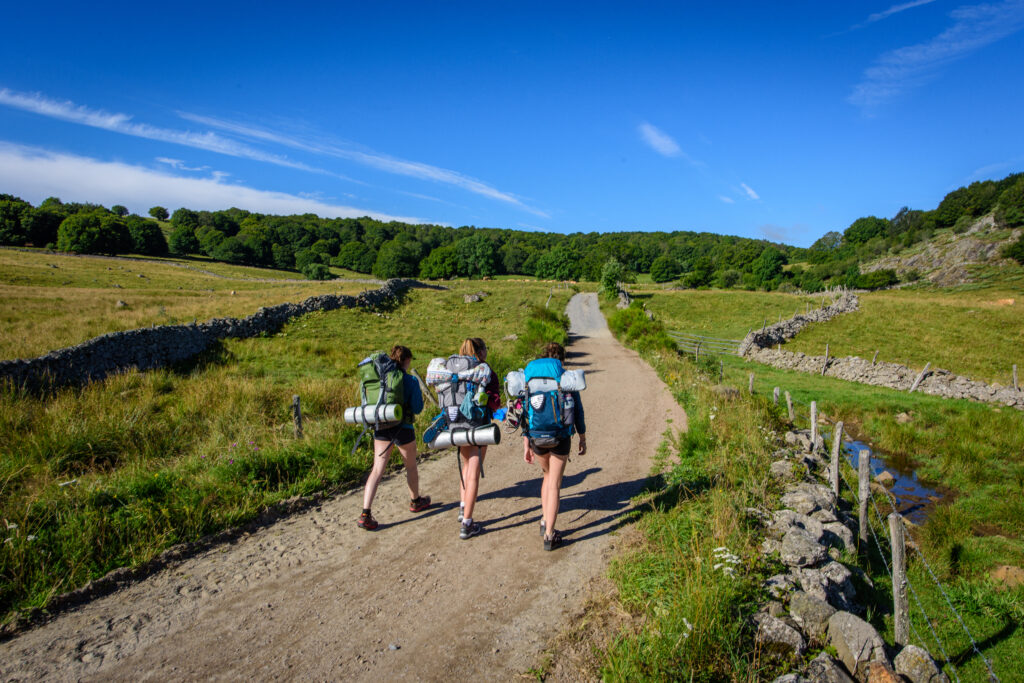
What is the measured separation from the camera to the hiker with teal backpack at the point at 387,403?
5.19 meters

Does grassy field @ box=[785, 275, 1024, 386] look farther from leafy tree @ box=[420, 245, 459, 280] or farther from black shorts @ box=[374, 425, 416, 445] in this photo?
leafy tree @ box=[420, 245, 459, 280]

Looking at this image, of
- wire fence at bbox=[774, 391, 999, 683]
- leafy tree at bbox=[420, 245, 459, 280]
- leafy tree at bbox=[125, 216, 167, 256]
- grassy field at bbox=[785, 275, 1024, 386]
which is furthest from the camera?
leafy tree at bbox=[420, 245, 459, 280]

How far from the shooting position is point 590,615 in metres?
4.16

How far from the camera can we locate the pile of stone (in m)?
3.56

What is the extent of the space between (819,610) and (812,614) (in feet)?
0.26

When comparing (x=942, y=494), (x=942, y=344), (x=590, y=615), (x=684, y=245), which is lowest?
(x=942, y=494)

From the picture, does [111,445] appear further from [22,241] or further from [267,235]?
[267,235]

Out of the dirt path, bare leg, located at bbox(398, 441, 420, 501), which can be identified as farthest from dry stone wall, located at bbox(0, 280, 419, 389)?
bare leg, located at bbox(398, 441, 420, 501)

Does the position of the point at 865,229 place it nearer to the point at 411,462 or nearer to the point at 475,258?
the point at 475,258

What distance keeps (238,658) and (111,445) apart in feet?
19.6

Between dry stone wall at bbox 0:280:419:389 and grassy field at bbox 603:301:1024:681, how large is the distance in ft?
46.6

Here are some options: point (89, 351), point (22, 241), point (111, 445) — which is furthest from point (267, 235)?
point (111, 445)

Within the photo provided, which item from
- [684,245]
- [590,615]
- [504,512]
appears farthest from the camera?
[684,245]

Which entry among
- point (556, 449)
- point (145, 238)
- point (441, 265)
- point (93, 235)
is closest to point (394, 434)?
point (556, 449)
